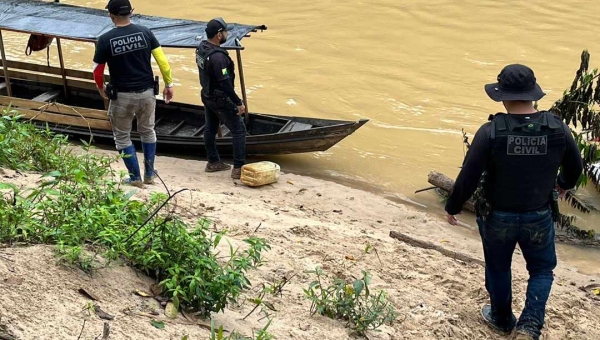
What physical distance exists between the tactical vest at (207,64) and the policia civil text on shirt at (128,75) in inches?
34.3

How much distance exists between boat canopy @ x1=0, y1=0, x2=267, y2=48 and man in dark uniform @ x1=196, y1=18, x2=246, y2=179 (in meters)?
0.50

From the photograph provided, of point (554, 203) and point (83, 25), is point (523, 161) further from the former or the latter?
point (83, 25)

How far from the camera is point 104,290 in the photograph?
4434 millimetres

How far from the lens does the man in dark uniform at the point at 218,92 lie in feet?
28.8

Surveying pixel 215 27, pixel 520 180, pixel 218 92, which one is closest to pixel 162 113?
pixel 218 92

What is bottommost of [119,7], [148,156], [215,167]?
[215,167]

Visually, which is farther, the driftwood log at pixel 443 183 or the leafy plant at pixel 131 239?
the driftwood log at pixel 443 183

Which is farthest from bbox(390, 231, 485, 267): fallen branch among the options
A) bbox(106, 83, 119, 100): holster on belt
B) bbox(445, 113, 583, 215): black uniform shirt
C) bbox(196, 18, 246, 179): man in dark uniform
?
bbox(106, 83, 119, 100): holster on belt

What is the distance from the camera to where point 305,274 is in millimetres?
5766

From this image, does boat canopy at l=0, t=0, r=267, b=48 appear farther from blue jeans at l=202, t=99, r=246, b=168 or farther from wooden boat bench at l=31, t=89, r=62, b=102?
wooden boat bench at l=31, t=89, r=62, b=102

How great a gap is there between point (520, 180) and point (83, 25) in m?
6.66

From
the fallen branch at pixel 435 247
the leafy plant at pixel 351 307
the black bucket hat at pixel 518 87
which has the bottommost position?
the fallen branch at pixel 435 247

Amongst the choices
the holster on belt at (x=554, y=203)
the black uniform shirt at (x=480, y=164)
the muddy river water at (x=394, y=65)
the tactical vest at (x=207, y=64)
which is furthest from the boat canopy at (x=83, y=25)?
the holster on belt at (x=554, y=203)

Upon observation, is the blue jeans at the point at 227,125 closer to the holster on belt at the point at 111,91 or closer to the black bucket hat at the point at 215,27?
the black bucket hat at the point at 215,27
